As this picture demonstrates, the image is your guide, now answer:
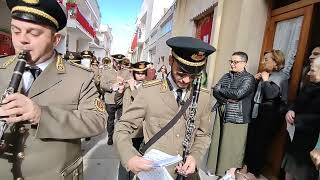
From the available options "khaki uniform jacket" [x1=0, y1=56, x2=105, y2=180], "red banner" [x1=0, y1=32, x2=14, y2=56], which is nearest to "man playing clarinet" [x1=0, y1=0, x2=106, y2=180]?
"khaki uniform jacket" [x1=0, y1=56, x2=105, y2=180]

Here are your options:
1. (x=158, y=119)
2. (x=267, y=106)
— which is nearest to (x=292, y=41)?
(x=267, y=106)

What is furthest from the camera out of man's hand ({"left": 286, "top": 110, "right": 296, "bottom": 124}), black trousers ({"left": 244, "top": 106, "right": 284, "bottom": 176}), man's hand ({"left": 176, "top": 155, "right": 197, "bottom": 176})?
black trousers ({"left": 244, "top": 106, "right": 284, "bottom": 176})

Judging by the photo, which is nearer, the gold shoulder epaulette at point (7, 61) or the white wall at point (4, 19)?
the gold shoulder epaulette at point (7, 61)

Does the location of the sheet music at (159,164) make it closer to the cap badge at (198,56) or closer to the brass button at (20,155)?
the cap badge at (198,56)

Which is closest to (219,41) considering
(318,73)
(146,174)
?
(318,73)

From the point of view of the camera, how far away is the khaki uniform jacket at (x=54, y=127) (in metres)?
1.48

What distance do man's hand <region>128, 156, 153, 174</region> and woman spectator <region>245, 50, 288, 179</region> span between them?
2.49 metres

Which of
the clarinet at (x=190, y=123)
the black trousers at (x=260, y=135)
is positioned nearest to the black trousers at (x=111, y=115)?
the black trousers at (x=260, y=135)

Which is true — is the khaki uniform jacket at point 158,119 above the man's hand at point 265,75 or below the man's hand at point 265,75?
below

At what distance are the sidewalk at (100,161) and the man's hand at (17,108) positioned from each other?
3202 mm

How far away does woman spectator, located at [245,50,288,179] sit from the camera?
402 cm

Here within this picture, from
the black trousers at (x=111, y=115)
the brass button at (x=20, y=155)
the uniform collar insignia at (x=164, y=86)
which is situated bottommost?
the black trousers at (x=111, y=115)

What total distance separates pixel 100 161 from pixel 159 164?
3.32 meters

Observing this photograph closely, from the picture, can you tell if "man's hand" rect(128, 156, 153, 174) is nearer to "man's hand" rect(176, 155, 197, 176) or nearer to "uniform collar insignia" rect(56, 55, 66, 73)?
"man's hand" rect(176, 155, 197, 176)
